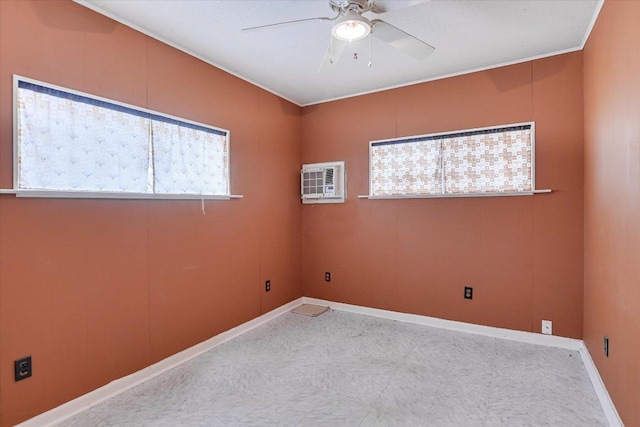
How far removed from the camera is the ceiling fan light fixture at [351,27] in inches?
73.8

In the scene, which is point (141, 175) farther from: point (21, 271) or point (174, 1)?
point (174, 1)

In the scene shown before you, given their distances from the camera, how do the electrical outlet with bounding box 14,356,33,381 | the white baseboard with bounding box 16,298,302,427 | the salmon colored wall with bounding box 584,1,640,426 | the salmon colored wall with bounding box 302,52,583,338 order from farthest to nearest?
1. the salmon colored wall with bounding box 302,52,583,338
2. the white baseboard with bounding box 16,298,302,427
3. the electrical outlet with bounding box 14,356,33,381
4. the salmon colored wall with bounding box 584,1,640,426

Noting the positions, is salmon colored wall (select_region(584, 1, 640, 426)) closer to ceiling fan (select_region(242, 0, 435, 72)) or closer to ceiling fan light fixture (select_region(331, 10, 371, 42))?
ceiling fan (select_region(242, 0, 435, 72))

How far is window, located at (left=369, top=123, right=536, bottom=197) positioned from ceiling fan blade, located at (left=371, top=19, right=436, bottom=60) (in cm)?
122

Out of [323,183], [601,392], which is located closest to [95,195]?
[323,183]

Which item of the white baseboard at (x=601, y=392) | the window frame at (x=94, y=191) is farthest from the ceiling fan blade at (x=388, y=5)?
the white baseboard at (x=601, y=392)

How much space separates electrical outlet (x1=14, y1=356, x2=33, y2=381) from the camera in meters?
1.82

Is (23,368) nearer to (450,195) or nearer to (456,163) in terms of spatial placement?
(450,195)

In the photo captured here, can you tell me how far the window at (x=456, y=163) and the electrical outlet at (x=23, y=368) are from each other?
3.12m

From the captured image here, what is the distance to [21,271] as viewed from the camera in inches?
72.6

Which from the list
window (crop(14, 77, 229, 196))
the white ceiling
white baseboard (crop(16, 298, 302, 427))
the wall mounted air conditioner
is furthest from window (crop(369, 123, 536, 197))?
white baseboard (crop(16, 298, 302, 427))

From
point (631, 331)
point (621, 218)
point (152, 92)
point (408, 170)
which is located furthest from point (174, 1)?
point (631, 331)

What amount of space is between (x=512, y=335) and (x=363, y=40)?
9.51 feet

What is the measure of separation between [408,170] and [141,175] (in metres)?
2.51
